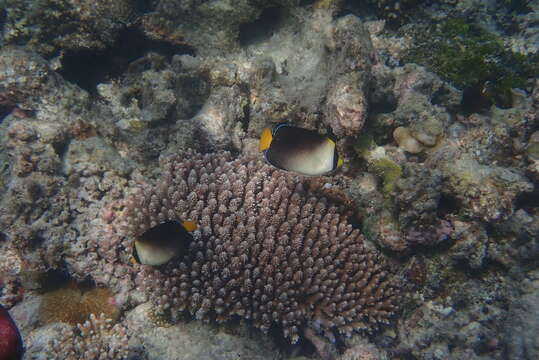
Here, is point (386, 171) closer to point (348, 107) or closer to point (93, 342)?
point (348, 107)

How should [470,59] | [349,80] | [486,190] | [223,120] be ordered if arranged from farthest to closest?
[470,59]
[223,120]
[349,80]
[486,190]

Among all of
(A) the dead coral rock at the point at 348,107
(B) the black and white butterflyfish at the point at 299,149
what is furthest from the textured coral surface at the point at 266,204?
(B) the black and white butterflyfish at the point at 299,149

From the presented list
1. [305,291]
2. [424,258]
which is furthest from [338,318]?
[424,258]

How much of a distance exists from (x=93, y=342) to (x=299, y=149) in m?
3.37

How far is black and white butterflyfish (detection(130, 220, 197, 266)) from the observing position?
9.82ft

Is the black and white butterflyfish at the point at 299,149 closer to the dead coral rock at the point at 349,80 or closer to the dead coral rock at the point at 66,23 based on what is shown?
the dead coral rock at the point at 349,80

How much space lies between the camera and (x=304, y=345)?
459cm

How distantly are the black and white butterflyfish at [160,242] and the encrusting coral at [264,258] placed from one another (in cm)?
77

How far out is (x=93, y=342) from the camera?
3.96 m

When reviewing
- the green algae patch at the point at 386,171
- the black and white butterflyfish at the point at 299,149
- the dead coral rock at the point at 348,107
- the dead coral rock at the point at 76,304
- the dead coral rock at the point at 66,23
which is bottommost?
the dead coral rock at the point at 76,304

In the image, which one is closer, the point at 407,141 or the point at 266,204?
the point at 266,204

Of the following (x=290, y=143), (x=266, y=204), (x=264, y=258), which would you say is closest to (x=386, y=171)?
(x=266, y=204)

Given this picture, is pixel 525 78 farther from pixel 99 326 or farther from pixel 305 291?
pixel 99 326

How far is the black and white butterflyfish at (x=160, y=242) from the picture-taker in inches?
118
